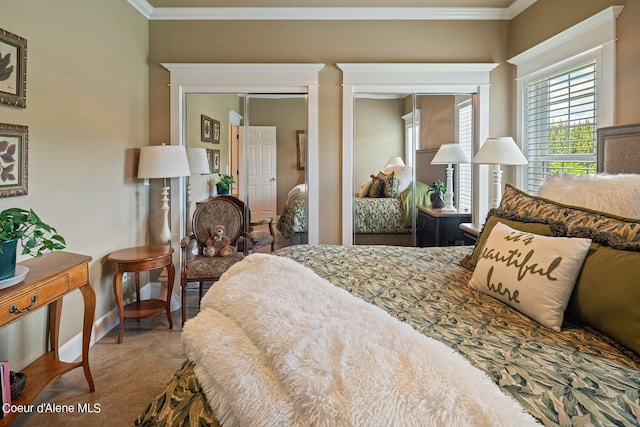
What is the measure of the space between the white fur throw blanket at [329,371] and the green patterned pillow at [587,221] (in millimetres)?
778

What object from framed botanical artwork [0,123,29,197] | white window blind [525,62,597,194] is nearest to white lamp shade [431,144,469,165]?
white window blind [525,62,597,194]

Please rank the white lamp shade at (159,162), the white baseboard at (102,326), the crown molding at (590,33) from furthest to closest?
the white lamp shade at (159,162)
the white baseboard at (102,326)
the crown molding at (590,33)

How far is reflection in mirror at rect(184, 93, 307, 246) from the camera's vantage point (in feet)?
12.6

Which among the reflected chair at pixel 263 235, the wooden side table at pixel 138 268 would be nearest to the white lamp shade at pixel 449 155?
the reflected chair at pixel 263 235

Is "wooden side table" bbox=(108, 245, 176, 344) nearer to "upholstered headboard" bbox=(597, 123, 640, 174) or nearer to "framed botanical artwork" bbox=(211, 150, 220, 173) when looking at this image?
"framed botanical artwork" bbox=(211, 150, 220, 173)

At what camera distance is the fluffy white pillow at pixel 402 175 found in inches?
154

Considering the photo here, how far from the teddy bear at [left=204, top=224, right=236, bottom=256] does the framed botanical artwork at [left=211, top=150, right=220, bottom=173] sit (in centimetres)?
65

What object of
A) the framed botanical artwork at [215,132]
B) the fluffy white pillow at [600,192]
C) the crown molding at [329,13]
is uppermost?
the crown molding at [329,13]

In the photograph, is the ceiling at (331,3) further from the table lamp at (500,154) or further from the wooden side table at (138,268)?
the wooden side table at (138,268)

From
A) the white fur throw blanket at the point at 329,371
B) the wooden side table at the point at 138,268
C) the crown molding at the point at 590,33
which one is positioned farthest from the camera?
the wooden side table at the point at 138,268

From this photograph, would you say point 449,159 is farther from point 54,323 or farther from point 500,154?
point 54,323

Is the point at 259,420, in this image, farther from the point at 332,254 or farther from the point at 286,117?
the point at 286,117

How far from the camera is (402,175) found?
3910 mm

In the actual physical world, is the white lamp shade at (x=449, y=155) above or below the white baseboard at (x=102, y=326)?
above
